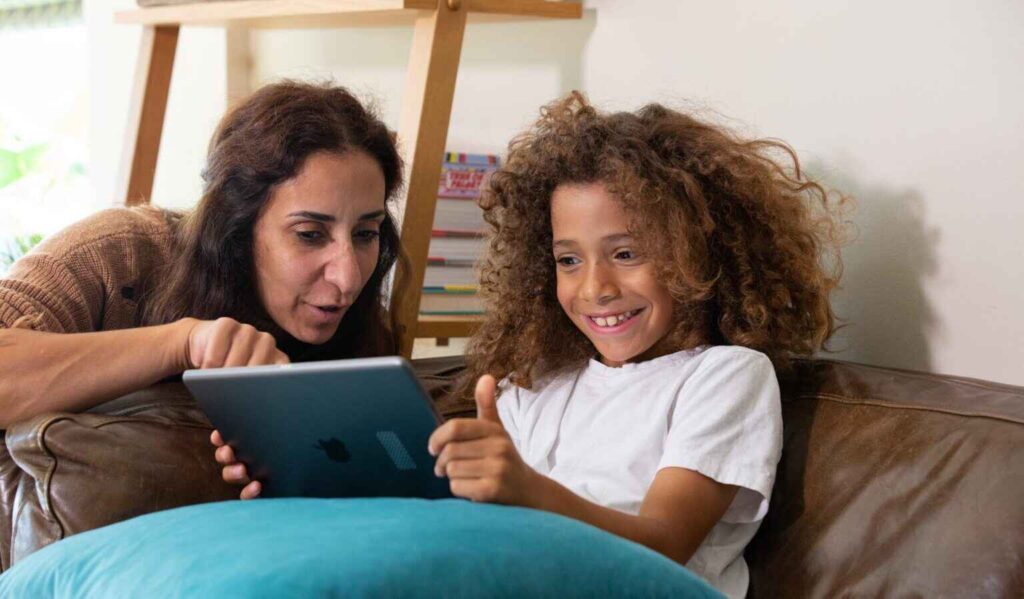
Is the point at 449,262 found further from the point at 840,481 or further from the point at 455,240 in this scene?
the point at 840,481

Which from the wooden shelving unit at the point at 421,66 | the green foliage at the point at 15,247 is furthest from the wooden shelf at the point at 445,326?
the green foliage at the point at 15,247

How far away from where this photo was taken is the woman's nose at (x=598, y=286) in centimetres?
147

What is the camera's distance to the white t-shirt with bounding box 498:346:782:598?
131 centimetres

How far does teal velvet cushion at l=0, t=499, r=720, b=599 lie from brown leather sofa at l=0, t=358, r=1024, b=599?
0.25 meters

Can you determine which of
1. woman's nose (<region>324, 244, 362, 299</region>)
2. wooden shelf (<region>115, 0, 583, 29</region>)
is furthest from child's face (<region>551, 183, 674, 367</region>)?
wooden shelf (<region>115, 0, 583, 29</region>)

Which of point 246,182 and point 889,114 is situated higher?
point 889,114

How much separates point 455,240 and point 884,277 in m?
0.89

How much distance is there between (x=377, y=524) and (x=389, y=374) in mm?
153

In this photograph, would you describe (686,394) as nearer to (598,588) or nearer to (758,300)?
(758,300)

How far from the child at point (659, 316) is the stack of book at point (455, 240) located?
1.63 ft

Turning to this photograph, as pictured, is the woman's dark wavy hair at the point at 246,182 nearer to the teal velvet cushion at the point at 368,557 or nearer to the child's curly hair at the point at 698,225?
the child's curly hair at the point at 698,225

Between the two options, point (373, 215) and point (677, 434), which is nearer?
point (677, 434)

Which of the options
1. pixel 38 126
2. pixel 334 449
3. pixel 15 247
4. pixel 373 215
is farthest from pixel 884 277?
pixel 38 126

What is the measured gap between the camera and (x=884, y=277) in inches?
62.4
